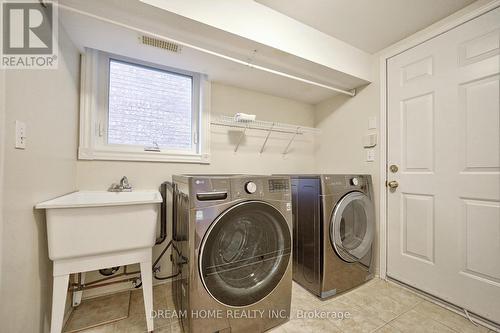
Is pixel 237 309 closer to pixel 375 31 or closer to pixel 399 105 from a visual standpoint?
pixel 399 105

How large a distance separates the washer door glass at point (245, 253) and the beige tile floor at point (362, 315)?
1.16ft

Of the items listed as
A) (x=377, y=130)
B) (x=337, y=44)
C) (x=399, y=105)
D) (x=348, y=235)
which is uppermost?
(x=337, y=44)

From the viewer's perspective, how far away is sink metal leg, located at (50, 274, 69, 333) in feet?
3.25

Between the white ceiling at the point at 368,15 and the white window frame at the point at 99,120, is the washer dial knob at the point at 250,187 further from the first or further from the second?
the white ceiling at the point at 368,15

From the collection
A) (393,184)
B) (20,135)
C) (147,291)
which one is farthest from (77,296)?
(393,184)

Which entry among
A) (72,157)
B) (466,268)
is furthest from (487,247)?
(72,157)

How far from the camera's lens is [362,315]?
1379mm

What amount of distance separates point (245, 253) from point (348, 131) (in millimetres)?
1788

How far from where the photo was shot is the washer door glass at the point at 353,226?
5.19 feet

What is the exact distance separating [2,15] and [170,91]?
3.88 feet

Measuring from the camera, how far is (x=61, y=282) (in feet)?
3.29

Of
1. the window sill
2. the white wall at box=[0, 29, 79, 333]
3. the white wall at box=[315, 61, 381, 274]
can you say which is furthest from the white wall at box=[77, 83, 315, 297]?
the white wall at box=[0, 29, 79, 333]

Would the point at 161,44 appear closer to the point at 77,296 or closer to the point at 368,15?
the point at 368,15

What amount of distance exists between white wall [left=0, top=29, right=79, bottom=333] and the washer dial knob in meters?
1.02
